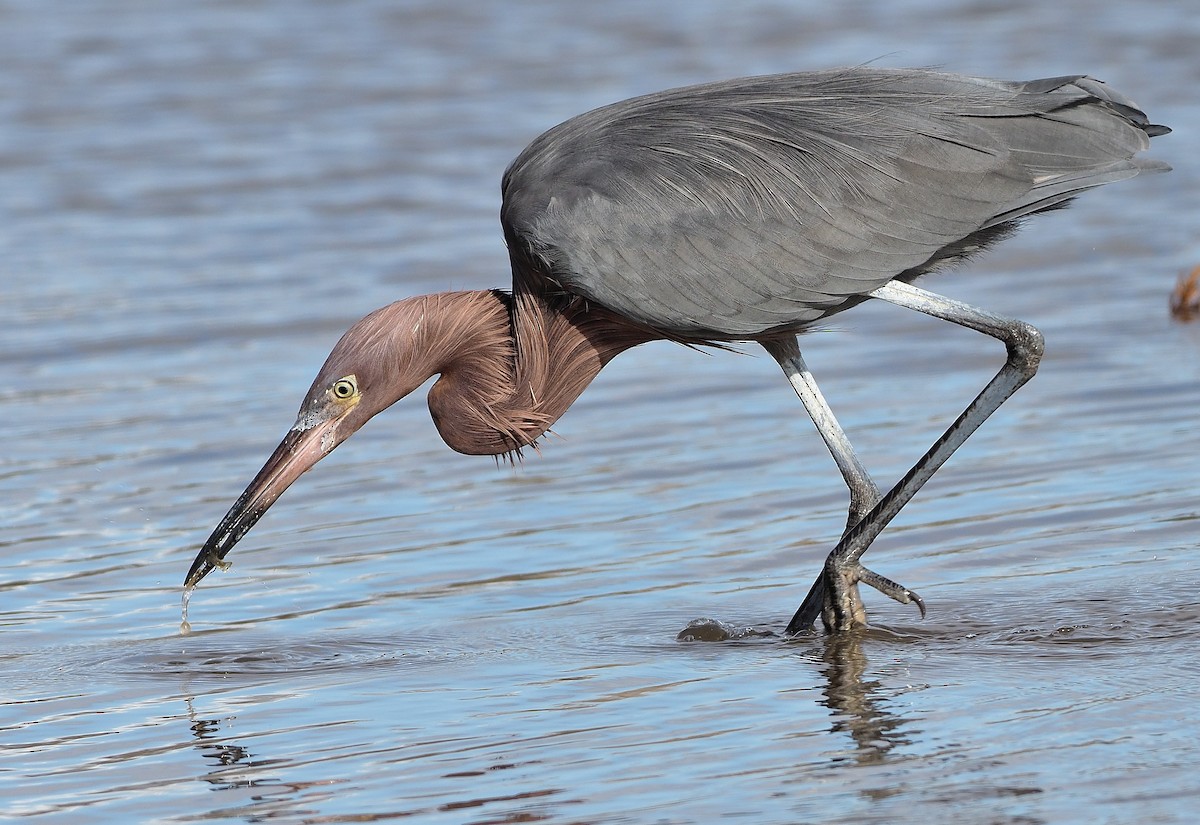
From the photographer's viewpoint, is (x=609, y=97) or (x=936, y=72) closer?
(x=936, y=72)

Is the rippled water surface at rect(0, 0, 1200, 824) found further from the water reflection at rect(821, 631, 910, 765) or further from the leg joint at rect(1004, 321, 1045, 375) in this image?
the leg joint at rect(1004, 321, 1045, 375)

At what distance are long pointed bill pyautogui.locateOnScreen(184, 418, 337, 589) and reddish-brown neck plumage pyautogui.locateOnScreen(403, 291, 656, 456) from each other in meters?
0.54

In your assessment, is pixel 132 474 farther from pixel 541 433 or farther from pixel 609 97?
pixel 609 97

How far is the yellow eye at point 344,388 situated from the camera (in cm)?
660

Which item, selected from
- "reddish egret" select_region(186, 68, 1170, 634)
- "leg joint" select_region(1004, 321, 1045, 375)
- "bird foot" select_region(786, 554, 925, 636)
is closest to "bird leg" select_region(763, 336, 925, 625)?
"reddish egret" select_region(186, 68, 1170, 634)

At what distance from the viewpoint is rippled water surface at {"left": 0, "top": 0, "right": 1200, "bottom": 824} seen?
515cm

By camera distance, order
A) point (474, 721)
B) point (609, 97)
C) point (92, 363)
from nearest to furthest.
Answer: point (474, 721)
point (92, 363)
point (609, 97)

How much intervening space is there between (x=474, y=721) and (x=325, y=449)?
56.2 inches

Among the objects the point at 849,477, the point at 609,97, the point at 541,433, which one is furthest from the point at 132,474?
the point at 609,97

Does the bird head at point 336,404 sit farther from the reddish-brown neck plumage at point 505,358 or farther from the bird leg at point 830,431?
the bird leg at point 830,431

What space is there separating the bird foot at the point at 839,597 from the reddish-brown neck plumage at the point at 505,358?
1131 mm

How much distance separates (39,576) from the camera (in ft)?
24.0

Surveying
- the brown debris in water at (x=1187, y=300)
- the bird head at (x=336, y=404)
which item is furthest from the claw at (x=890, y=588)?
the brown debris in water at (x=1187, y=300)

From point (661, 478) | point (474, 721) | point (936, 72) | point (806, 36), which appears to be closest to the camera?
point (474, 721)
